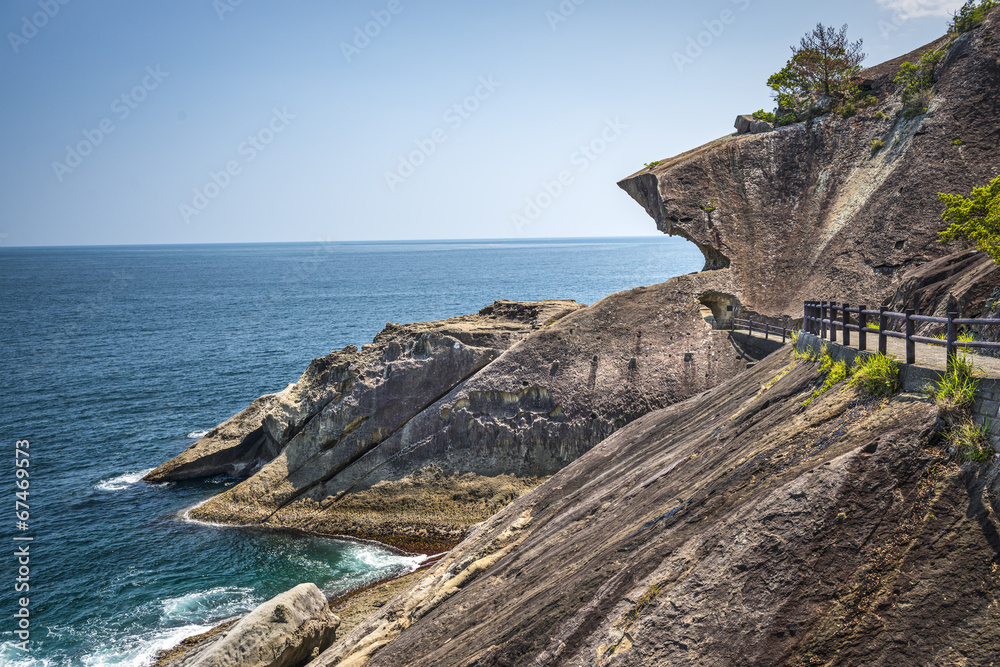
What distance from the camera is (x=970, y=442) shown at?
25.6ft

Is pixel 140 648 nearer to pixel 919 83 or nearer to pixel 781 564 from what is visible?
pixel 781 564

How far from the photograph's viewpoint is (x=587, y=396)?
97.6 ft

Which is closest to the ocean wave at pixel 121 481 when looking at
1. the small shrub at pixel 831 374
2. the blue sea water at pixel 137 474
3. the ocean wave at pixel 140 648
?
the blue sea water at pixel 137 474

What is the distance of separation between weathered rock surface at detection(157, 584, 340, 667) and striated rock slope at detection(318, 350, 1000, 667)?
6.17 meters

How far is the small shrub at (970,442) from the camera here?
7.72 m

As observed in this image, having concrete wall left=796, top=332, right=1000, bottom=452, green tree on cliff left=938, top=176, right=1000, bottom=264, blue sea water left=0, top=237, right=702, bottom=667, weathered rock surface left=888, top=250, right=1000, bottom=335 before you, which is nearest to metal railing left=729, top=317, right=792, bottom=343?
weathered rock surface left=888, top=250, right=1000, bottom=335

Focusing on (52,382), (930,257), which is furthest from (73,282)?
(930,257)

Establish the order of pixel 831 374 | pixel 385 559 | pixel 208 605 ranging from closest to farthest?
1. pixel 831 374
2. pixel 208 605
3. pixel 385 559

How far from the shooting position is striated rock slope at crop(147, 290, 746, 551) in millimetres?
29453

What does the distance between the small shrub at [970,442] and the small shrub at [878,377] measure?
5.23 feet

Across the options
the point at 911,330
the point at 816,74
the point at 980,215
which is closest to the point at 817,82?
the point at 816,74

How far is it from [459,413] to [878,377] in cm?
2239

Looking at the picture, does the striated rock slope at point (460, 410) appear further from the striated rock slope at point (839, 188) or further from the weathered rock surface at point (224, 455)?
the weathered rock surface at point (224, 455)

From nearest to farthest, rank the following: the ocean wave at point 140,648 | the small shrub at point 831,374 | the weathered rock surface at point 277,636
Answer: the small shrub at point 831,374
the weathered rock surface at point 277,636
the ocean wave at point 140,648
